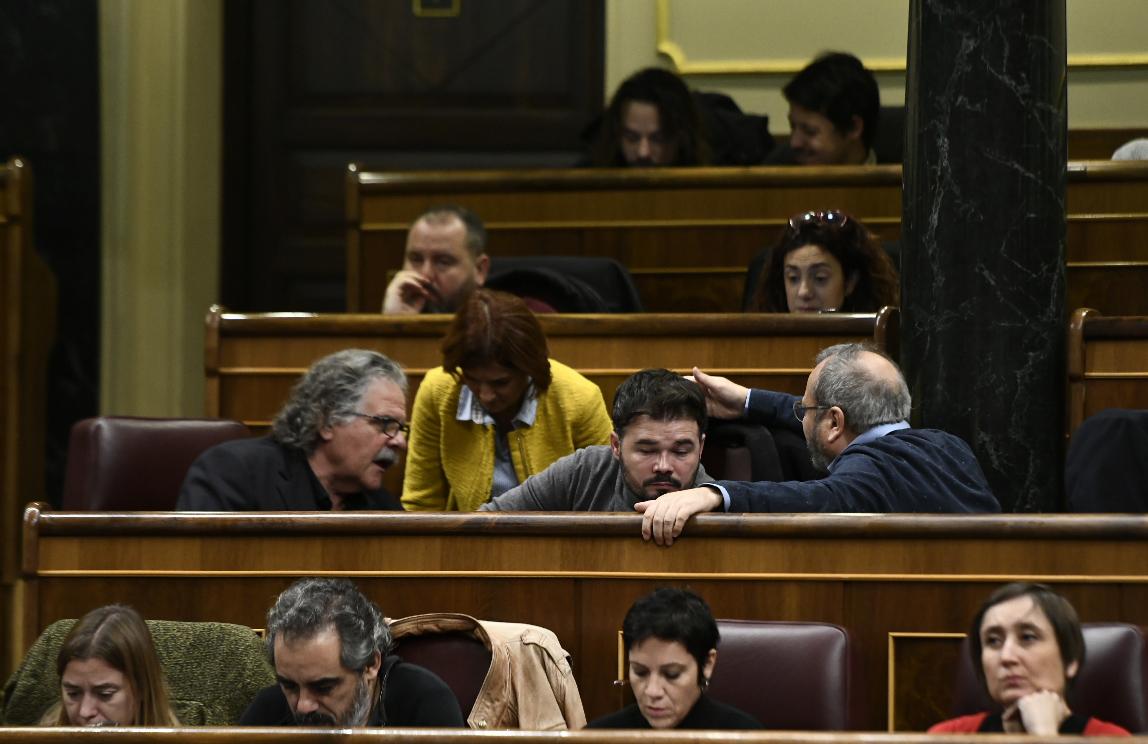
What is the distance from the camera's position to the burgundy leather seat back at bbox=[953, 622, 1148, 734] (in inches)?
93.7

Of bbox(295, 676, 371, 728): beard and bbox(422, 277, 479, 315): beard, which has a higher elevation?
bbox(422, 277, 479, 315): beard

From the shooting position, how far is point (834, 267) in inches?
149

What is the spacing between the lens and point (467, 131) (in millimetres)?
5879

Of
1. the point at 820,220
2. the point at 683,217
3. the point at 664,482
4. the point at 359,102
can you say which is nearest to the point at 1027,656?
the point at 664,482

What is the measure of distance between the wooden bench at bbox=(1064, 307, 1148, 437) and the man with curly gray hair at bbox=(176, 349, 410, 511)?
1.23m

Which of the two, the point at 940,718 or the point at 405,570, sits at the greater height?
the point at 405,570

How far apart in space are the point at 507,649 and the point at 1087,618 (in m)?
0.84

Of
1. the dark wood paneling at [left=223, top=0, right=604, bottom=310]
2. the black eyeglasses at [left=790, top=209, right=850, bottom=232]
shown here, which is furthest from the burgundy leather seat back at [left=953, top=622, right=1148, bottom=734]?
the dark wood paneling at [left=223, top=0, right=604, bottom=310]

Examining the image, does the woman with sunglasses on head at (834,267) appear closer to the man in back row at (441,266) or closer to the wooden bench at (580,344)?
the wooden bench at (580,344)

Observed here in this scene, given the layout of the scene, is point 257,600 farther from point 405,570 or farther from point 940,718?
point 940,718

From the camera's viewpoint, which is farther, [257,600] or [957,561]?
[257,600]

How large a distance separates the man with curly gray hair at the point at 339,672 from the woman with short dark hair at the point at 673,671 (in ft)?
0.85

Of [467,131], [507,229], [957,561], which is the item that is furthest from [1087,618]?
[467,131]

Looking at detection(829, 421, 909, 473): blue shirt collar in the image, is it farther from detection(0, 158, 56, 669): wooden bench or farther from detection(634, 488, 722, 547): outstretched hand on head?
detection(0, 158, 56, 669): wooden bench
